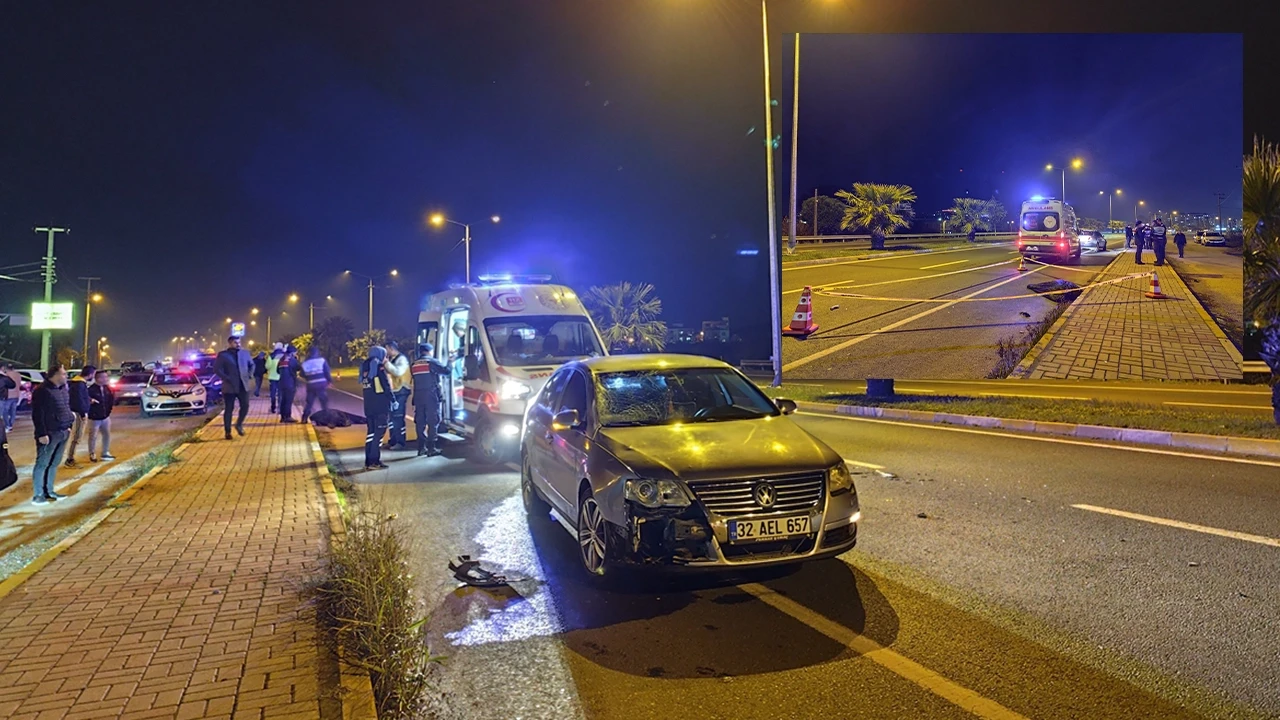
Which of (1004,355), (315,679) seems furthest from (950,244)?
(315,679)

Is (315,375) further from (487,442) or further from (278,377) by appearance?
(487,442)

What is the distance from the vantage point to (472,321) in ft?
40.1

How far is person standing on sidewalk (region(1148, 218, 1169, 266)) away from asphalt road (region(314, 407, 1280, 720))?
698 inches

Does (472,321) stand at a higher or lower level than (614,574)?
higher

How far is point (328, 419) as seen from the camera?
18062 millimetres

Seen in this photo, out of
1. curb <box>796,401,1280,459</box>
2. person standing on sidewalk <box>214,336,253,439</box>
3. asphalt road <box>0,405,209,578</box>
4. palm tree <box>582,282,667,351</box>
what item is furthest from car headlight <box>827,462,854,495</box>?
palm tree <box>582,282,667,351</box>

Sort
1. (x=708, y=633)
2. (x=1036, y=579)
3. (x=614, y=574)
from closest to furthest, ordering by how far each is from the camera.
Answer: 1. (x=708, y=633)
2. (x=1036, y=579)
3. (x=614, y=574)

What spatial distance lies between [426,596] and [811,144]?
23053 mm

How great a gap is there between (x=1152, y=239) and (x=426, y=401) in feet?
70.9

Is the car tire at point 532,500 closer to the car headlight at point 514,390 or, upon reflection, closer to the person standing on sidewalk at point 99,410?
the car headlight at point 514,390

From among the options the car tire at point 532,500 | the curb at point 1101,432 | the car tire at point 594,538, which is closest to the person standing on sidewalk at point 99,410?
the car tire at point 532,500

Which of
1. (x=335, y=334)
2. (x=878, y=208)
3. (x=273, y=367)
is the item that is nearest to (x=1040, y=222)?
(x=878, y=208)

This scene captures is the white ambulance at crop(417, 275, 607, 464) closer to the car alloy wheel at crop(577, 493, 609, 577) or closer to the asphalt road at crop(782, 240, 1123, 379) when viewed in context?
the car alloy wheel at crop(577, 493, 609, 577)

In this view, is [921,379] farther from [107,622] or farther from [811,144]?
[107,622]
